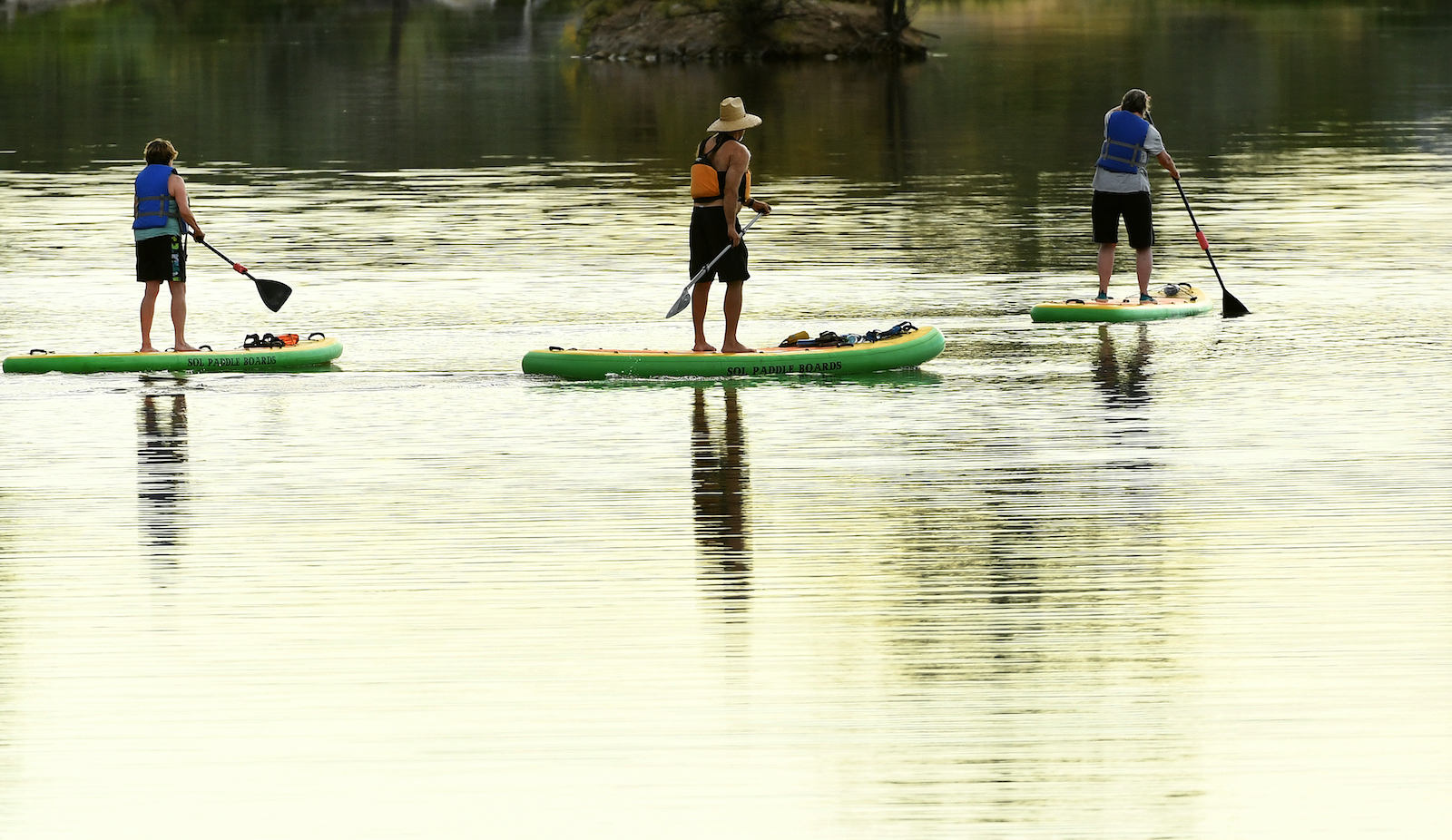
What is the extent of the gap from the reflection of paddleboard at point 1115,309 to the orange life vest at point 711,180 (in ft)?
10.5

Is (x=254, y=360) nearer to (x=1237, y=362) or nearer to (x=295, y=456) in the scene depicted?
(x=295, y=456)

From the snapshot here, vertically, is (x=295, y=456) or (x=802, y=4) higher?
(x=802, y=4)

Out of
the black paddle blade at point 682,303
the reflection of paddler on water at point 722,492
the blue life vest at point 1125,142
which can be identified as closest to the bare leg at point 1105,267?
the blue life vest at point 1125,142

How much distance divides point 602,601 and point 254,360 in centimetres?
667

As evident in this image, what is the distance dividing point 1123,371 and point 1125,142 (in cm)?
329

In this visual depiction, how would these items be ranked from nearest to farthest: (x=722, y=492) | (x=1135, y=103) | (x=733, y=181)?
(x=722, y=492), (x=733, y=181), (x=1135, y=103)

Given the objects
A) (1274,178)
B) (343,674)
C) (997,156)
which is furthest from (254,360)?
(997,156)

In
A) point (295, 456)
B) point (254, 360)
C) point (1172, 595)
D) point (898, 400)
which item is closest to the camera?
point (1172, 595)

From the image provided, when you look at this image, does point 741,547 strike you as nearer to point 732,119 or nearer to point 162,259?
point 732,119

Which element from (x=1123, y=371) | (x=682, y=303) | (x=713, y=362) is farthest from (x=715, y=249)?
(x=1123, y=371)

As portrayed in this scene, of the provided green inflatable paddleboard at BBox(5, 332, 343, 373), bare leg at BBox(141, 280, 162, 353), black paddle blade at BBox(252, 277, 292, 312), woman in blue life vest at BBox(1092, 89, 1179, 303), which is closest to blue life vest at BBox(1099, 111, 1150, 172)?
woman in blue life vest at BBox(1092, 89, 1179, 303)

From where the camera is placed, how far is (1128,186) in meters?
18.0

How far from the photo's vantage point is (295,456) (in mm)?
12305

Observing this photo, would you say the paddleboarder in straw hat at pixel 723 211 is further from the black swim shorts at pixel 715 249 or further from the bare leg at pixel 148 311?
the bare leg at pixel 148 311
